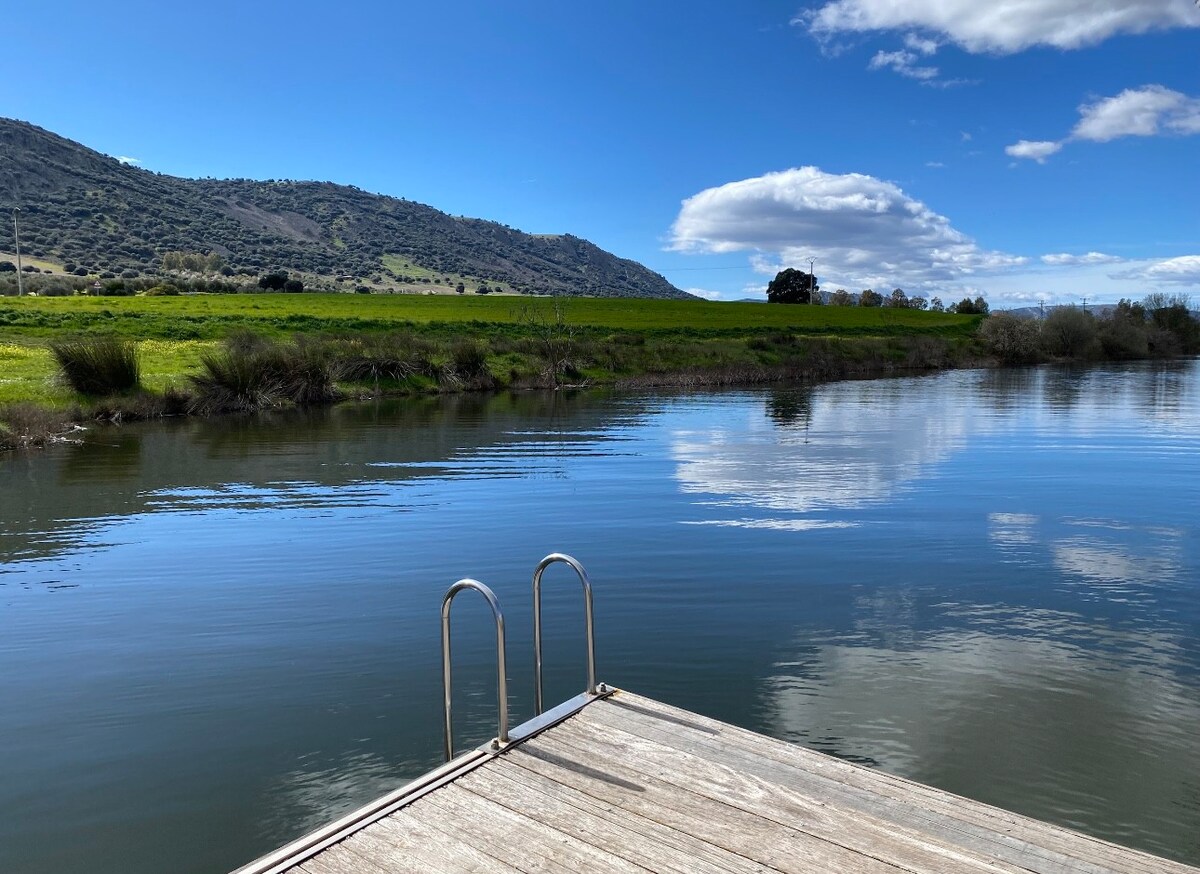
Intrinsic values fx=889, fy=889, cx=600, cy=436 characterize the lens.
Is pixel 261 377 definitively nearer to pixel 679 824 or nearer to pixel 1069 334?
pixel 679 824

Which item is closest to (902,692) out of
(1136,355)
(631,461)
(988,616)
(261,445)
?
(988,616)

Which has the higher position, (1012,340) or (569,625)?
(1012,340)

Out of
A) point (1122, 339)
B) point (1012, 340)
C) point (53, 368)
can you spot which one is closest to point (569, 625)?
point (53, 368)

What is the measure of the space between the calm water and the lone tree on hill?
4663 inches

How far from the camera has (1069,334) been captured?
3083 inches

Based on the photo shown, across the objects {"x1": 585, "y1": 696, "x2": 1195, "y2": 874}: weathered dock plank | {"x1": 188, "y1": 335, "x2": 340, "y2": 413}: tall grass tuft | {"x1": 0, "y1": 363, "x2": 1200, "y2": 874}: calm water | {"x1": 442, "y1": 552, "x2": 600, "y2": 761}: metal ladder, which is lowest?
{"x1": 0, "y1": 363, "x2": 1200, "y2": 874}: calm water

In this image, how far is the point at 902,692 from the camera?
7.76m

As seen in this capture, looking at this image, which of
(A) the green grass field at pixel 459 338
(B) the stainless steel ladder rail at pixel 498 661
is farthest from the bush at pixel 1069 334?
(B) the stainless steel ladder rail at pixel 498 661

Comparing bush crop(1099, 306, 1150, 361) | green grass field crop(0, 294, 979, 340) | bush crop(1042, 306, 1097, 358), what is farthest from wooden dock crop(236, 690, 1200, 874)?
bush crop(1099, 306, 1150, 361)

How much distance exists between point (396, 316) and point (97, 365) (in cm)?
Answer: 3813

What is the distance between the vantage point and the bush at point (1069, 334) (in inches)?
3046

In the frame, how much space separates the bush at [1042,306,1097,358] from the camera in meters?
77.4

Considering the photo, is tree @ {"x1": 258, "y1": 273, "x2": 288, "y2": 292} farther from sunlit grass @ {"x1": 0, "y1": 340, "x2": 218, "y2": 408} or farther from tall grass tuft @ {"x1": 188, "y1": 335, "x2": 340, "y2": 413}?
tall grass tuft @ {"x1": 188, "y1": 335, "x2": 340, "y2": 413}

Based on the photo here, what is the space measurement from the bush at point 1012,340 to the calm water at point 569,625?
5762 centimetres
